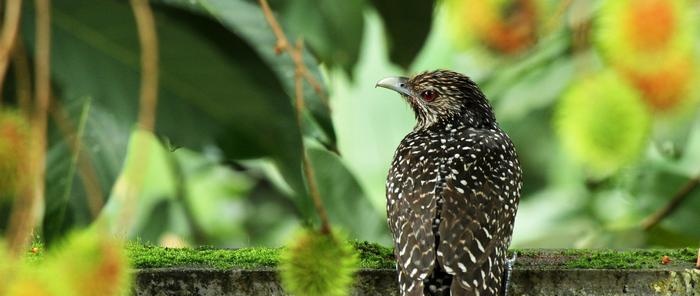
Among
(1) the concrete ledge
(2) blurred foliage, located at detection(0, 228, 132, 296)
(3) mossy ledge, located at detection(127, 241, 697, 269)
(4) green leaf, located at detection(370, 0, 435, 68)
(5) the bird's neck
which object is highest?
(5) the bird's neck

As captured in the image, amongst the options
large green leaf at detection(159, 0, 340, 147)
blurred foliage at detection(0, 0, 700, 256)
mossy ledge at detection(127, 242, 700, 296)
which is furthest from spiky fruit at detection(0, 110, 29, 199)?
mossy ledge at detection(127, 242, 700, 296)

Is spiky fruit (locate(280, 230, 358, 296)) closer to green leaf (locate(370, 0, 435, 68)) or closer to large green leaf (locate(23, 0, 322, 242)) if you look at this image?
large green leaf (locate(23, 0, 322, 242))

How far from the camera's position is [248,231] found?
4.78 m

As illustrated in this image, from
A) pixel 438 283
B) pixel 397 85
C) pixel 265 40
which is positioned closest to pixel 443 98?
pixel 397 85

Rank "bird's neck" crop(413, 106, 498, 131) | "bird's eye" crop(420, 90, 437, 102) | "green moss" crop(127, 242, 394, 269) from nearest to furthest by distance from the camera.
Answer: "green moss" crop(127, 242, 394, 269), "bird's neck" crop(413, 106, 498, 131), "bird's eye" crop(420, 90, 437, 102)

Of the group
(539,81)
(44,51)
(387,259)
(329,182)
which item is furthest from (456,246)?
(44,51)

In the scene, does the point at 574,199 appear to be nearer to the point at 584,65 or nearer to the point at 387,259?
the point at 387,259

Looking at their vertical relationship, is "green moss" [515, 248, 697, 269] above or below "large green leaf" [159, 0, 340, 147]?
above

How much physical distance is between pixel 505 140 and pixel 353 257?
8.87 ft

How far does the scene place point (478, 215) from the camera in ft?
10.3

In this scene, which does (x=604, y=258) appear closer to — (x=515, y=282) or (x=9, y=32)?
(x=515, y=282)

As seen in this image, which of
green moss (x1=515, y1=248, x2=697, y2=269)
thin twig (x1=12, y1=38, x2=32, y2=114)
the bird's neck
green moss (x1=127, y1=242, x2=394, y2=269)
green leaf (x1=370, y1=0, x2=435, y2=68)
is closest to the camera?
thin twig (x1=12, y1=38, x2=32, y2=114)

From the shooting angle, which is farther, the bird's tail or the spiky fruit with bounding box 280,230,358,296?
the bird's tail

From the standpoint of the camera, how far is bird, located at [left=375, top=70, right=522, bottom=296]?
3025mm
